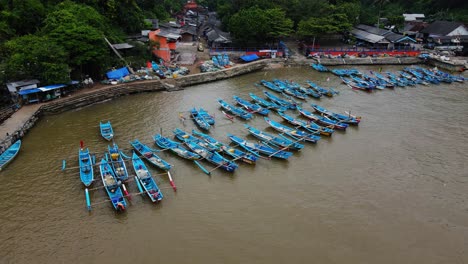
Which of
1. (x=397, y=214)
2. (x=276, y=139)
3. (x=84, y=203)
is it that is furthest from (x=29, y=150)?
(x=397, y=214)

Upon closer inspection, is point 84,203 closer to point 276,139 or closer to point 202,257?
point 202,257

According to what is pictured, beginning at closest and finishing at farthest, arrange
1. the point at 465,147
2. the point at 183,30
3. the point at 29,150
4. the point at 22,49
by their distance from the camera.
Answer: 1. the point at 29,150
2. the point at 465,147
3. the point at 22,49
4. the point at 183,30

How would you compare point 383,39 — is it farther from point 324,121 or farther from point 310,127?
point 310,127

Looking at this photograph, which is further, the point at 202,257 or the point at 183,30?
the point at 183,30

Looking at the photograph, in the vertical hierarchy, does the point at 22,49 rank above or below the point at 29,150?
above

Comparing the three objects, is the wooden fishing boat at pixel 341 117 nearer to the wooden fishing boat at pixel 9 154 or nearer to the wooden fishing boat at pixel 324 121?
the wooden fishing boat at pixel 324 121

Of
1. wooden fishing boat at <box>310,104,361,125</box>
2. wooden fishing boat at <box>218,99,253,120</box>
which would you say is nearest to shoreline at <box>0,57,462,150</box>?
wooden fishing boat at <box>218,99,253,120</box>
